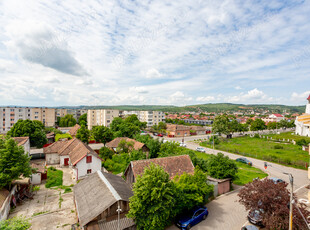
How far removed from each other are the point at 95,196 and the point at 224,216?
12.0 m

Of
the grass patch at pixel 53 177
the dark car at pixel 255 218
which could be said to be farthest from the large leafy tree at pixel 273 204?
the grass patch at pixel 53 177

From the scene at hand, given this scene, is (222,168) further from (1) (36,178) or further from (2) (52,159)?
(2) (52,159)

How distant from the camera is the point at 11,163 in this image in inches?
727

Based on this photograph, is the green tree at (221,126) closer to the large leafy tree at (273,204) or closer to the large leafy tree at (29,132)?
the large leafy tree at (273,204)

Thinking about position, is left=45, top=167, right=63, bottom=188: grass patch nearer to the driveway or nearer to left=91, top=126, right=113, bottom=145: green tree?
left=91, top=126, right=113, bottom=145: green tree

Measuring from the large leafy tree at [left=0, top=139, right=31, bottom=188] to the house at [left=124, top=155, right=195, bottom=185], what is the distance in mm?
11367

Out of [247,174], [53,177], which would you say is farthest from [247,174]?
[53,177]

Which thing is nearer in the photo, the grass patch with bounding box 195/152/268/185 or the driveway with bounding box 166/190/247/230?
the driveway with bounding box 166/190/247/230

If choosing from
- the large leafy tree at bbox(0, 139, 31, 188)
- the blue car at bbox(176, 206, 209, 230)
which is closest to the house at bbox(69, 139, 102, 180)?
the large leafy tree at bbox(0, 139, 31, 188)

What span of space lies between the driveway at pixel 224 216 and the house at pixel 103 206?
4.47 m

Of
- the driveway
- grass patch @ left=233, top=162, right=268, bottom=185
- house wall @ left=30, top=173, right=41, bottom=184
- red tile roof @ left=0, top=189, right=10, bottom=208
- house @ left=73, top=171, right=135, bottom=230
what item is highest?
house @ left=73, top=171, right=135, bottom=230

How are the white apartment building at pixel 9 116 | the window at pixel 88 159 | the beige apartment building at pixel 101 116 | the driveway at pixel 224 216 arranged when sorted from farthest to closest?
the beige apartment building at pixel 101 116 → the white apartment building at pixel 9 116 → the window at pixel 88 159 → the driveway at pixel 224 216

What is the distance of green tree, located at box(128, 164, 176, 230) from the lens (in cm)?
1203

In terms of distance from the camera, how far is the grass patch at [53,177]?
2359cm
